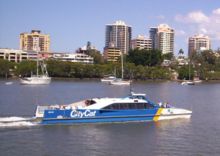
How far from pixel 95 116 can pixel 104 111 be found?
0.99 meters

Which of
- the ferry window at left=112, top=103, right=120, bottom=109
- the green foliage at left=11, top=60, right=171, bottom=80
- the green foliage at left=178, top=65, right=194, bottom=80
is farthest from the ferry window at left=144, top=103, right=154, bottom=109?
the green foliage at left=178, top=65, right=194, bottom=80

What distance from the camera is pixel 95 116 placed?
138 ft

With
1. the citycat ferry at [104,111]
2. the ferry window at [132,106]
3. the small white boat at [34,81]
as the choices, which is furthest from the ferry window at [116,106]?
the small white boat at [34,81]

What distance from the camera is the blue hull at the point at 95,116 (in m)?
40.3

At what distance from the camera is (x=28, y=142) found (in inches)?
1335

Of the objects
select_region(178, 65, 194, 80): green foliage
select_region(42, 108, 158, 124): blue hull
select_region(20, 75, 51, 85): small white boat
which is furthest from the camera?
select_region(178, 65, 194, 80): green foliage

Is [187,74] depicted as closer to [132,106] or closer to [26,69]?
[26,69]

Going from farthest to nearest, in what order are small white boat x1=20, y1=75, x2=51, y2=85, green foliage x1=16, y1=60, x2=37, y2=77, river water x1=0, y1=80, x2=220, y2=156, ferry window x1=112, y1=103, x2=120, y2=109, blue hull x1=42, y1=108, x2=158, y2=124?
green foliage x1=16, y1=60, x2=37, y2=77
small white boat x1=20, y1=75, x2=51, y2=85
ferry window x1=112, y1=103, x2=120, y2=109
blue hull x1=42, y1=108, x2=158, y2=124
river water x1=0, y1=80, x2=220, y2=156

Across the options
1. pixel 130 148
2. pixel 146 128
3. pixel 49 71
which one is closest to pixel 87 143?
pixel 130 148

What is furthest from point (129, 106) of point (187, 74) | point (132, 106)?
point (187, 74)

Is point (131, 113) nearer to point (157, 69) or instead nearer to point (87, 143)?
point (87, 143)

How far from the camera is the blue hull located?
4034 centimetres

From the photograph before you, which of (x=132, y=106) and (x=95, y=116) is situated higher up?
(x=132, y=106)

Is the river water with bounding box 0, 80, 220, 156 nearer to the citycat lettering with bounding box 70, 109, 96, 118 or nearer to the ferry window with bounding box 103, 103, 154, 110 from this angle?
the citycat lettering with bounding box 70, 109, 96, 118
